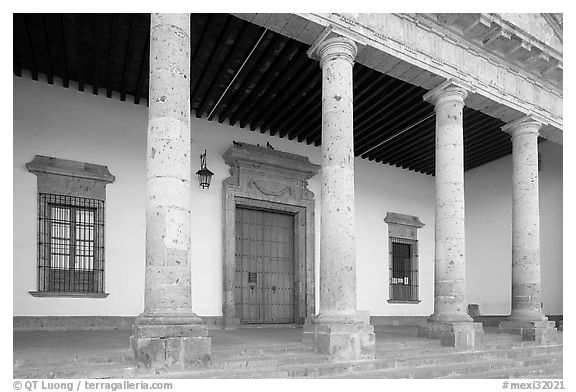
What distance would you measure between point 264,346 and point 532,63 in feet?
25.6

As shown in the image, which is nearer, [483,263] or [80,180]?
[80,180]

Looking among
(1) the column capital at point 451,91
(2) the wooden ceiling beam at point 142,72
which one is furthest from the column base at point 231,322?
(1) the column capital at point 451,91

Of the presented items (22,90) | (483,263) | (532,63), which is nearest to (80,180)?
(22,90)

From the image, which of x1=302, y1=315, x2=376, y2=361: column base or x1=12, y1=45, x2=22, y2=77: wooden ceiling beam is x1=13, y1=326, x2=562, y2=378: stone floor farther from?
x1=12, y1=45, x2=22, y2=77: wooden ceiling beam

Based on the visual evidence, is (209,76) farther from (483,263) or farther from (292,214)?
(483,263)

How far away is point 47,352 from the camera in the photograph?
20.9ft

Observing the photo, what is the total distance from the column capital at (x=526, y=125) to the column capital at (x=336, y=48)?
4.90 metres

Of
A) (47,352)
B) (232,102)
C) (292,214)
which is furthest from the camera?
(292,214)

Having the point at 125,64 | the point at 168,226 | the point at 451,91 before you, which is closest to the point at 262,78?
the point at 125,64

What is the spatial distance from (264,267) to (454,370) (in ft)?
19.0

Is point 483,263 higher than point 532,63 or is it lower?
lower

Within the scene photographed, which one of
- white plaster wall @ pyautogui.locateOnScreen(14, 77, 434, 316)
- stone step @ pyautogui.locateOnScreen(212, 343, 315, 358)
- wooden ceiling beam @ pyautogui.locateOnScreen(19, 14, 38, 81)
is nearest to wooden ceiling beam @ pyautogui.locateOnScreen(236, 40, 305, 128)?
white plaster wall @ pyautogui.locateOnScreen(14, 77, 434, 316)

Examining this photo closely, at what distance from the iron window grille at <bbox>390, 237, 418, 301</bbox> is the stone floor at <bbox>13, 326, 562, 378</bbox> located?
5.69 metres

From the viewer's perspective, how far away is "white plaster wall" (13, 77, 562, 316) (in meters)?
10.0
